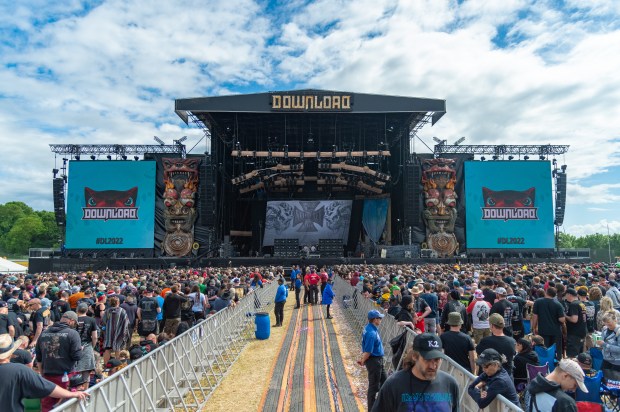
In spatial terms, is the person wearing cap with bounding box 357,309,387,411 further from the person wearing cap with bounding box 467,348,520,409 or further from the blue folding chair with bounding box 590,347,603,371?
the blue folding chair with bounding box 590,347,603,371

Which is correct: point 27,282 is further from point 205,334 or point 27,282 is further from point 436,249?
point 436,249

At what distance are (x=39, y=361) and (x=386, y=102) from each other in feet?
100

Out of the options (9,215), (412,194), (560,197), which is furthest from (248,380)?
(9,215)

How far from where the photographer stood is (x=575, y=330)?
748cm

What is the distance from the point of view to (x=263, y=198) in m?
42.8

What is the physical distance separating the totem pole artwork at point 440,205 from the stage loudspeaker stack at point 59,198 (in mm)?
30835

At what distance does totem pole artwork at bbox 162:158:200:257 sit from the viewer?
122ft

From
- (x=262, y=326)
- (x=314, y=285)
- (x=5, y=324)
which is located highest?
(x=5, y=324)

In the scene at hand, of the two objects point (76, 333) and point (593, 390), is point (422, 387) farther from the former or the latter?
point (76, 333)

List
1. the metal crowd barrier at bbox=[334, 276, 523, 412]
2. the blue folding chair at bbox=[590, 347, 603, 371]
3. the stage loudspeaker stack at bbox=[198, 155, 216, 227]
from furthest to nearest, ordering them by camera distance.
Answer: the stage loudspeaker stack at bbox=[198, 155, 216, 227]
the blue folding chair at bbox=[590, 347, 603, 371]
the metal crowd barrier at bbox=[334, 276, 523, 412]

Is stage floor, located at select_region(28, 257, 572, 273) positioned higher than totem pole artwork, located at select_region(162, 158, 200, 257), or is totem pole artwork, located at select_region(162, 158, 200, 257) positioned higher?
totem pole artwork, located at select_region(162, 158, 200, 257)

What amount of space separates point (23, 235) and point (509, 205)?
95.9 metres

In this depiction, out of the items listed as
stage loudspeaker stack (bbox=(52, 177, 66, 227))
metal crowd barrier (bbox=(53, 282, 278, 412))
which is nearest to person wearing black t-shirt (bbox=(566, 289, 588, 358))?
metal crowd barrier (bbox=(53, 282, 278, 412))

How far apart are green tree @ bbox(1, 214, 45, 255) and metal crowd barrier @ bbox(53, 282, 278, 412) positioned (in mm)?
98467
